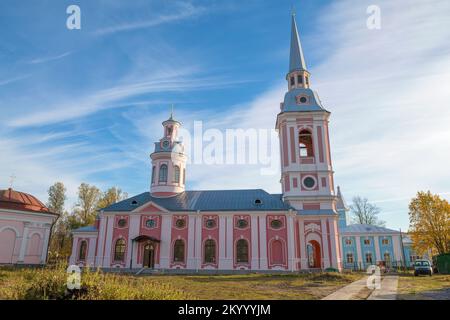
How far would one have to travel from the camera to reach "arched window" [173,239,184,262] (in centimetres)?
2978

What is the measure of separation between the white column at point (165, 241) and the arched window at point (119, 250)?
3916 millimetres

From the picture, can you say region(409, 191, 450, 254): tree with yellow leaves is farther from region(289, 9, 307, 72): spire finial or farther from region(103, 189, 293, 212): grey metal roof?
region(289, 9, 307, 72): spire finial

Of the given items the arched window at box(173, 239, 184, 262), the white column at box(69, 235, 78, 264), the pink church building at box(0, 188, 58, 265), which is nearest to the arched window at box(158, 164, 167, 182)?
the arched window at box(173, 239, 184, 262)

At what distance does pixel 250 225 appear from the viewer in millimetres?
29594

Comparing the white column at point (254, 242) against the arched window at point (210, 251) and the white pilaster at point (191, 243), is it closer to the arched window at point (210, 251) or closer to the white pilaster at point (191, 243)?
the arched window at point (210, 251)

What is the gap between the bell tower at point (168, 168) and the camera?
34844mm

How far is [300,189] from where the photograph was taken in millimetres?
30281

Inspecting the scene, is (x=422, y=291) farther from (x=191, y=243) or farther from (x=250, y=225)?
(x=191, y=243)

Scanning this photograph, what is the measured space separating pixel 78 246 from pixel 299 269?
22706mm

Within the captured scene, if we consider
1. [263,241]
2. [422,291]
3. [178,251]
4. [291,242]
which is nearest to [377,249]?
[291,242]

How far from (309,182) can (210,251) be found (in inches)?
468

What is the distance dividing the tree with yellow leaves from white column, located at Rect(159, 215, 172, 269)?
29487mm
